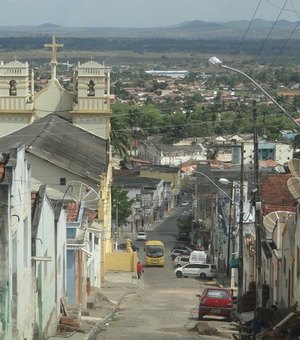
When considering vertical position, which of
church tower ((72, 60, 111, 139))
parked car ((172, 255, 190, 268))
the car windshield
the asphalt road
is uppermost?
church tower ((72, 60, 111, 139))

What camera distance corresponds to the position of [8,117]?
217 feet

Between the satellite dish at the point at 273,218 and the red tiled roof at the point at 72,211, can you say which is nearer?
the satellite dish at the point at 273,218

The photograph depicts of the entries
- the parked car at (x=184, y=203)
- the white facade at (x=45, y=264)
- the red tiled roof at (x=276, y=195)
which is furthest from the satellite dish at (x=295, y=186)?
the parked car at (x=184, y=203)

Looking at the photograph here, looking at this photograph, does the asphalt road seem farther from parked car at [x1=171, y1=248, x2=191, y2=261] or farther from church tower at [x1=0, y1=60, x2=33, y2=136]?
church tower at [x1=0, y1=60, x2=33, y2=136]

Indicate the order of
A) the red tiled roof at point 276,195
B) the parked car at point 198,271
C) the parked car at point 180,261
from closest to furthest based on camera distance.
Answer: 1. the red tiled roof at point 276,195
2. the parked car at point 198,271
3. the parked car at point 180,261

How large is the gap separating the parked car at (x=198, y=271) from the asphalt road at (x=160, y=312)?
484mm

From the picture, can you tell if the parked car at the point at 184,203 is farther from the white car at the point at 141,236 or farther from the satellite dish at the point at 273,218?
the satellite dish at the point at 273,218

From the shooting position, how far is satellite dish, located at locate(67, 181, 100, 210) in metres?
54.1

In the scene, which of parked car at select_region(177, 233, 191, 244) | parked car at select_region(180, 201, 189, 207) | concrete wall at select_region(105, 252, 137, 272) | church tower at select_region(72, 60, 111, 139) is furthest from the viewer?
parked car at select_region(180, 201, 189, 207)

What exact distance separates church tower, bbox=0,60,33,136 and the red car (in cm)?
2680

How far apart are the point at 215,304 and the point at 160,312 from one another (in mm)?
3499

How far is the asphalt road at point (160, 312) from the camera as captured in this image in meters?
35.2

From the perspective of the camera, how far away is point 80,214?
A: 4356cm

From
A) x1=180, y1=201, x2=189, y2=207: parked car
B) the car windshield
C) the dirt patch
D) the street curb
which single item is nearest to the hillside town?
the car windshield
